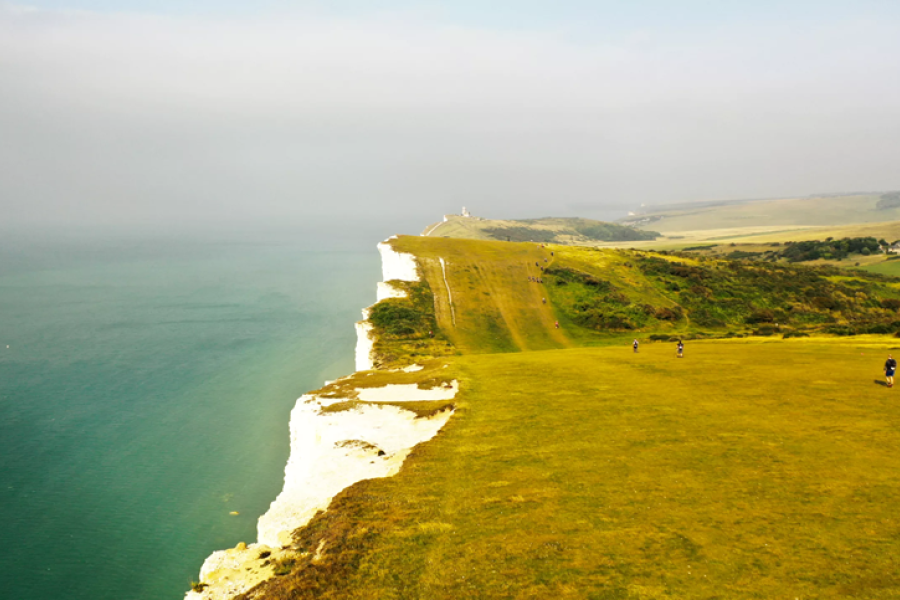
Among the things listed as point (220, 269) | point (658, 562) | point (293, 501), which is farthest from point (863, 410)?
point (220, 269)

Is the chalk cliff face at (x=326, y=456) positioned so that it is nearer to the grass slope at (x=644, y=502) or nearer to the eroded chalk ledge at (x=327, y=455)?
the eroded chalk ledge at (x=327, y=455)

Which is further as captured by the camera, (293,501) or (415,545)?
(293,501)

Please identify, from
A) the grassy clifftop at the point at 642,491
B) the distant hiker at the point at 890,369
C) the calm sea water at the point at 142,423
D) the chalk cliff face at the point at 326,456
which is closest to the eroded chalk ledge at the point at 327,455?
the chalk cliff face at the point at 326,456

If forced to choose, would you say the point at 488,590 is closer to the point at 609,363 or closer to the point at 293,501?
the point at 293,501

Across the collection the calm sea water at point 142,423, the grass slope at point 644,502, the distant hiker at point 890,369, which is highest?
the distant hiker at point 890,369

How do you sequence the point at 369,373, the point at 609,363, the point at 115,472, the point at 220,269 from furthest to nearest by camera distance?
the point at 220,269, the point at 369,373, the point at 609,363, the point at 115,472

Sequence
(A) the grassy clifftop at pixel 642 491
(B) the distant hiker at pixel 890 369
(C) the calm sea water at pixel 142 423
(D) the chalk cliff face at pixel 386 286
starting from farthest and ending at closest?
(D) the chalk cliff face at pixel 386 286
(C) the calm sea water at pixel 142 423
(B) the distant hiker at pixel 890 369
(A) the grassy clifftop at pixel 642 491

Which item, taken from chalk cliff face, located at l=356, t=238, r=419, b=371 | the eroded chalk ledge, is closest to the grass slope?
the eroded chalk ledge
